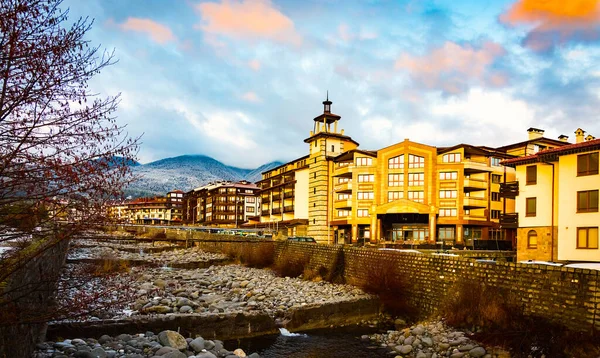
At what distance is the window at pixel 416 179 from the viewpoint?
2352 inches

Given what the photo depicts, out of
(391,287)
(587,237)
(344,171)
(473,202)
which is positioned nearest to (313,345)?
(391,287)

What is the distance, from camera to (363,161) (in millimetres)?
63594

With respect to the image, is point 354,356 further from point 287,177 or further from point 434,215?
point 287,177

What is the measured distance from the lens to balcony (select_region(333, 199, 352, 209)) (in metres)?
64.8

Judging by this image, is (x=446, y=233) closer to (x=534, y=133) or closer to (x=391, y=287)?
(x=534, y=133)

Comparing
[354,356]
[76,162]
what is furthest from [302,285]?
[76,162]

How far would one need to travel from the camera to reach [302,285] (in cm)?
3259

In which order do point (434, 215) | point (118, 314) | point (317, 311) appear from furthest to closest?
1. point (434, 215)
2. point (317, 311)
3. point (118, 314)

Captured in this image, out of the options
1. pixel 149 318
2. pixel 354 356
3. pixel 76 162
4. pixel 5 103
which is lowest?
pixel 354 356

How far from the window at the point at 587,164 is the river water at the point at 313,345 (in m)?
17.3

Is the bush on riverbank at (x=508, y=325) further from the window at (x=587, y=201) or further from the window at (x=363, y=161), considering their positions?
the window at (x=363, y=161)

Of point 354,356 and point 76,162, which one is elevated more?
point 76,162

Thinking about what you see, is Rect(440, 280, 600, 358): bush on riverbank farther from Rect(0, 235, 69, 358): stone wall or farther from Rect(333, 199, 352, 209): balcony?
Rect(333, 199, 352, 209): balcony

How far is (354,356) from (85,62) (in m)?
15.5
